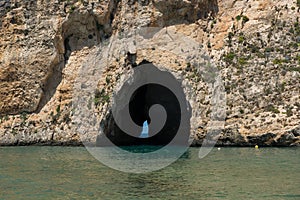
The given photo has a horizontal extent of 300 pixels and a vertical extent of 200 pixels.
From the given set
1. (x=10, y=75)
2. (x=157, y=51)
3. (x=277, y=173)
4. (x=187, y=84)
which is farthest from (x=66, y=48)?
(x=277, y=173)

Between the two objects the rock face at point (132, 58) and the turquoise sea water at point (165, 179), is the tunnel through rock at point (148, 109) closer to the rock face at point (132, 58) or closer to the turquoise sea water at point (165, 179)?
the rock face at point (132, 58)

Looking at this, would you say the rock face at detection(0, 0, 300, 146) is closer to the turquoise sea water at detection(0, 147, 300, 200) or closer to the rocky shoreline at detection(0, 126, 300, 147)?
the rocky shoreline at detection(0, 126, 300, 147)

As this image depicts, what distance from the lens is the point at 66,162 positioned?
25.2 m

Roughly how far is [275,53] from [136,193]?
22769mm

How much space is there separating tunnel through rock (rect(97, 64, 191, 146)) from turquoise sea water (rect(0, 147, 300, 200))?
36.9 ft

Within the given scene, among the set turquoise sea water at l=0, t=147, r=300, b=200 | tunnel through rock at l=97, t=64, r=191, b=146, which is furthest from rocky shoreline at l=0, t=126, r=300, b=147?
turquoise sea water at l=0, t=147, r=300, b=200

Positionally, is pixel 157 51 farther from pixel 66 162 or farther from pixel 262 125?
pixel 66 162

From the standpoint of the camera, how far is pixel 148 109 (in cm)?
4875

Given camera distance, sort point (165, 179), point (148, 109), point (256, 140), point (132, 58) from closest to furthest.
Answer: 1. point (165, 179)
2. point (256, 140)
3. point (132, 58)
4. point (148, 109)

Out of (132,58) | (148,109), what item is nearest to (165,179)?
(132,58)

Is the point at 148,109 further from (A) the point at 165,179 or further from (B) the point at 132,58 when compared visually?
(A) the point at 165,179

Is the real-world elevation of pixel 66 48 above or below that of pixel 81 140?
above

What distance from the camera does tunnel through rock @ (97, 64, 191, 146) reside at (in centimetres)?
3759

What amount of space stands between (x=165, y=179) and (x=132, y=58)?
1949 cm
